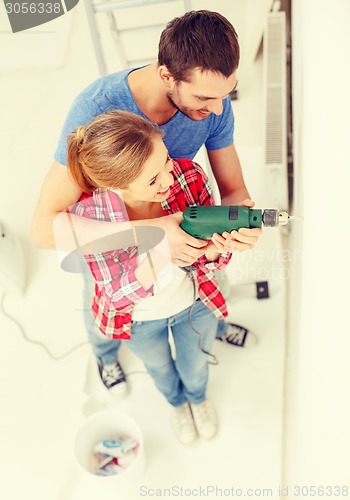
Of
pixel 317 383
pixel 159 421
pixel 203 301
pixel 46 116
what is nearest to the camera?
pixel 317 383

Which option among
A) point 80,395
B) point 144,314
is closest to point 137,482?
point 80,395

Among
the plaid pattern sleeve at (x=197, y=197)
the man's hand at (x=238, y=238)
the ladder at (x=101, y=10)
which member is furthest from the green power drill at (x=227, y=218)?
the ladder at (x=101, y=10)

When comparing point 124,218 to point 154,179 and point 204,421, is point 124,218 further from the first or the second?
point 204,421

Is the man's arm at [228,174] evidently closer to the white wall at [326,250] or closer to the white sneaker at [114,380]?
the white wall at [326,250]

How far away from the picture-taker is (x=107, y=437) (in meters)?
1.39

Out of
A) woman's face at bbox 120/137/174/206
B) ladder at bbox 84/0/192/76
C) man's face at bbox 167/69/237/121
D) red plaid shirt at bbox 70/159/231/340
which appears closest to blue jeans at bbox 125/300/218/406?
red plaid shirt at bbox 70/159/231/340

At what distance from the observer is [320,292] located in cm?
72

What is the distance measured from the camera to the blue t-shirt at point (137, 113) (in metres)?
0.89

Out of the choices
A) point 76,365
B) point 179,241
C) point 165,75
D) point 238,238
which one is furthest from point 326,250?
point 76,365

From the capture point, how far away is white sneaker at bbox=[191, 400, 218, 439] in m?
1.42

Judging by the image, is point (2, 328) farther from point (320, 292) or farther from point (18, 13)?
point (320, 292)

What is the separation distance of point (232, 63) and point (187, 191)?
27cm

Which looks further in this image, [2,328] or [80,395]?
[2,328]

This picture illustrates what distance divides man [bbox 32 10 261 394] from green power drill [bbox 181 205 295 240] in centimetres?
2
